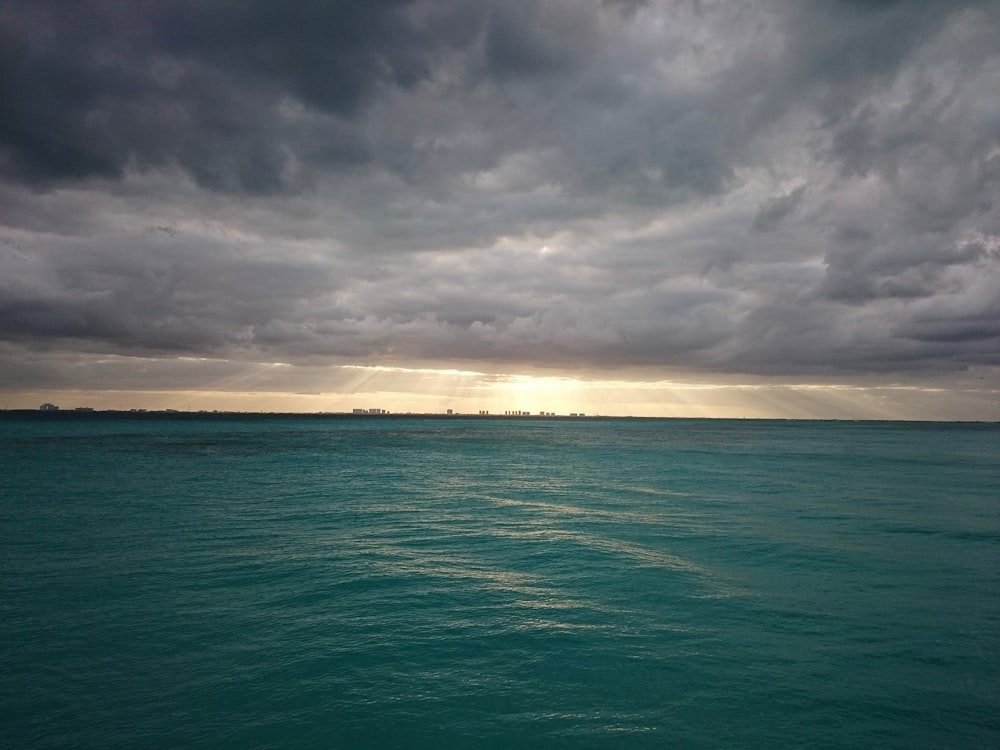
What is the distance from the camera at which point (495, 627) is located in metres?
18.4

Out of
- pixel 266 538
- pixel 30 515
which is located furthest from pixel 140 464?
pixel 266 538

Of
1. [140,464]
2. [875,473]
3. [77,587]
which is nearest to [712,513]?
[77,587]

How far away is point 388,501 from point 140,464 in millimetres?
48083

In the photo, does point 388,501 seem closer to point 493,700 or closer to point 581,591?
point 581,591

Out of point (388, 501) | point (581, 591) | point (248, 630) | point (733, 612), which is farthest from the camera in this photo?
point (388, 501)

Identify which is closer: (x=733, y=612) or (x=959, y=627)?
(x=959, y=627)

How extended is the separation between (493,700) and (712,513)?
31.7 m

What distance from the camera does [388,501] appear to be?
46125 millimetres

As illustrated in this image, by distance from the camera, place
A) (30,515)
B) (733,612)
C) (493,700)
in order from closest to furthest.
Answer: (493,700), (733,612), (30,515)

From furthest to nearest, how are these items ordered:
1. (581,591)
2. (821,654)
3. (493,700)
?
(581,591) < (821,654) < (493,700)

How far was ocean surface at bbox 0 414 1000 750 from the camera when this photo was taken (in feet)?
42.2

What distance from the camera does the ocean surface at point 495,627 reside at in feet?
42.2

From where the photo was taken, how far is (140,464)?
7506 cm

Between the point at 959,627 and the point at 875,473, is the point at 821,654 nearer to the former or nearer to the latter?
the point at 959,627
